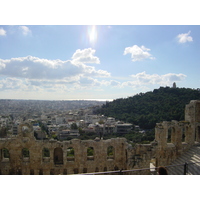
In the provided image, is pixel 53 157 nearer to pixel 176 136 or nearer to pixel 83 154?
pixel 83 154

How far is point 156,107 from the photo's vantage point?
60312 mm

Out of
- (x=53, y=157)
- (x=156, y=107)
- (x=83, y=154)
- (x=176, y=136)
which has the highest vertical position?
(x=156, y=107)

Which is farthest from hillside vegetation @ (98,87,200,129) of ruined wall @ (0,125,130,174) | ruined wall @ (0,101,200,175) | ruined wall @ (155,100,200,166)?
ruined wall @ (0,125,130,174)

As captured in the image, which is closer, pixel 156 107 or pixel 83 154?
pixel 83 154

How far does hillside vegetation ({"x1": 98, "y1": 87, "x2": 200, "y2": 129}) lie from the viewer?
1954 inches

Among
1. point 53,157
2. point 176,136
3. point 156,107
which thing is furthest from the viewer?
point 156,107

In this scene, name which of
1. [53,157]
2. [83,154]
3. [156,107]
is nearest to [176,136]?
[83,154]

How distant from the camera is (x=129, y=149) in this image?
Result: 13109 millimetres

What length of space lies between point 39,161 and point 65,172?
6.84 feet

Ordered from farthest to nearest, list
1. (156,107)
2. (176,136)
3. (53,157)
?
(156,107) → (176,136) → (53,157)

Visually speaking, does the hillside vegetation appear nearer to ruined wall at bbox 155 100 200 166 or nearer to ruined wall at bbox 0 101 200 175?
ruined wall at bbox 155 100 200 166

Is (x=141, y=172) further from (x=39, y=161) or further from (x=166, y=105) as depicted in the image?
(x=166, y=105)

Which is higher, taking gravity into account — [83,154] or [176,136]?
[176,136]

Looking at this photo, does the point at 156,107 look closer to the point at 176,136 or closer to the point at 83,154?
the point at 176,136
